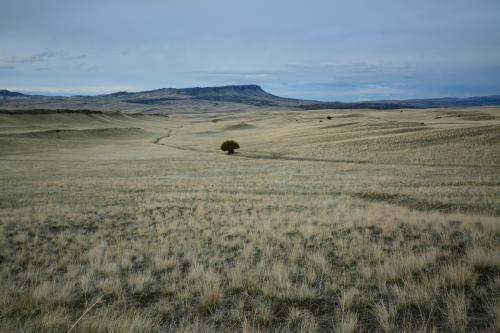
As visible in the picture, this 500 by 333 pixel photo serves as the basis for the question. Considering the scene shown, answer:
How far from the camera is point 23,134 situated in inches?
2559

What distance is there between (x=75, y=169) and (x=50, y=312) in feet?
111

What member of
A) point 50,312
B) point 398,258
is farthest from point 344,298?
point 50,312

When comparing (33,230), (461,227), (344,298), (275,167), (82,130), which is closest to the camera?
(344,298)

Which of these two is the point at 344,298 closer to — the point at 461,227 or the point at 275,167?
the point at 461,227

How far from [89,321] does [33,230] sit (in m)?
8.11

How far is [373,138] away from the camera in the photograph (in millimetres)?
47531

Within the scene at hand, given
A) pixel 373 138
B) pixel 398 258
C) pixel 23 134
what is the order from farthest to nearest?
pixel 23 134
pixel 373 138
pixel 398 258

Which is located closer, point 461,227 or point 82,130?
point 461,227

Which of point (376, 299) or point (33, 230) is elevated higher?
point (376, 299)

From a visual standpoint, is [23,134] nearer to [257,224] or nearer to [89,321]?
[257,224]

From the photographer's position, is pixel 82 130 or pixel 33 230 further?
pixel 82 130

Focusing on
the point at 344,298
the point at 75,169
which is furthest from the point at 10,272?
the point at 75,169

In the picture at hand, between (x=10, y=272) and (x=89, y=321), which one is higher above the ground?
(x=89, y=321)

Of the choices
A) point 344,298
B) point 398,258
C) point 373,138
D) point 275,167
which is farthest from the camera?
point 373,138
